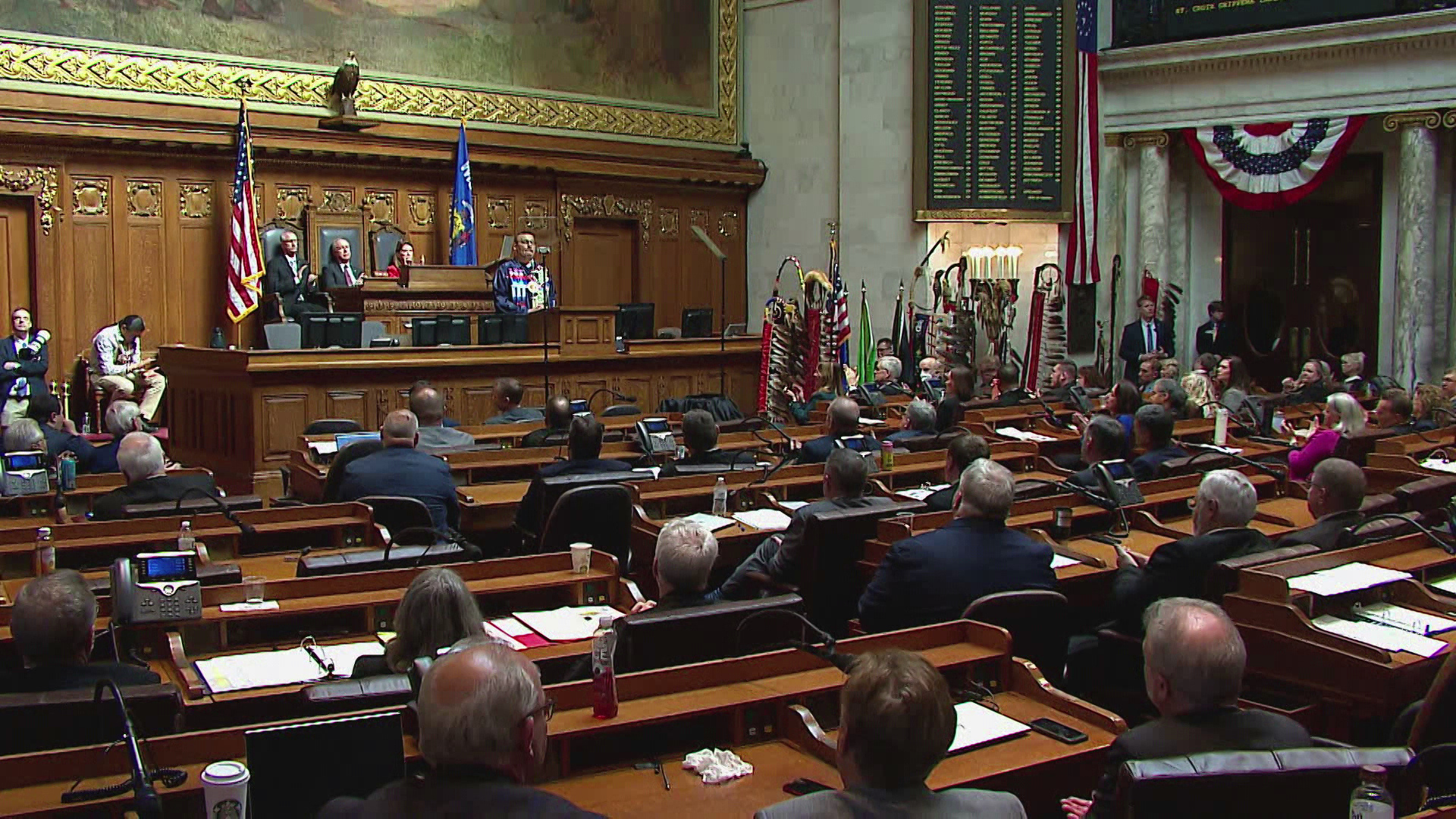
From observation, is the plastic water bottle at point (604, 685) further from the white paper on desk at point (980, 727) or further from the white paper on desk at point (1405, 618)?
the white paper on desk at point (1405, 618)

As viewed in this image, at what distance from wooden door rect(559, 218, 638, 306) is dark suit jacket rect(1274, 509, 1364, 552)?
11565 mm

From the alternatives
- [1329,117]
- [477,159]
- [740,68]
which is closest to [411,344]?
[477,159]

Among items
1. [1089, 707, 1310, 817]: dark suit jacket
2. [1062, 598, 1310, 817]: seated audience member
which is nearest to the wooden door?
[1062, 598, 1310, 817]: seated audience member

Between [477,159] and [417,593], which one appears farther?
[477,159]

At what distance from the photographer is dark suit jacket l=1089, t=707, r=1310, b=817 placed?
2.86 m

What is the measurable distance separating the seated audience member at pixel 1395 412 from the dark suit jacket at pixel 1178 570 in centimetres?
424

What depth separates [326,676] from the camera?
3.78 m

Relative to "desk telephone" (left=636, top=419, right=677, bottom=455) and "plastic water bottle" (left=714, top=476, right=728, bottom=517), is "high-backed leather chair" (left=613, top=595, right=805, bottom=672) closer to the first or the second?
"plastic water bottle" (left=714, top=476, right=728, bottom=517)

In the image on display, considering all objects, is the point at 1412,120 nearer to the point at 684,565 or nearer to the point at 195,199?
the point at 684,565

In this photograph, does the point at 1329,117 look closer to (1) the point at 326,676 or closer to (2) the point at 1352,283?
(2) the point at 1352,283

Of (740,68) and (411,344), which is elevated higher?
(740,68)

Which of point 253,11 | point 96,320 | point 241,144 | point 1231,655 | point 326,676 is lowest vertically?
point 326,676

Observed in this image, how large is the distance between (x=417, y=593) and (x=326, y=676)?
20.9 inches

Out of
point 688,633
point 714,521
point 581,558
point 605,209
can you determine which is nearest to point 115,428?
point 714,521
